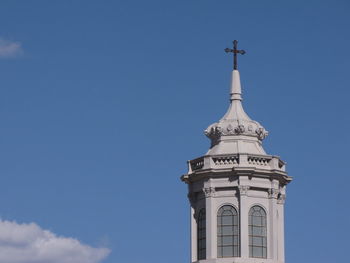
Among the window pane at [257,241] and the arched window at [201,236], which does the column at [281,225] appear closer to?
the window pane at [257,241]

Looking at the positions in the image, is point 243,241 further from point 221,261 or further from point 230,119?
point 230,119

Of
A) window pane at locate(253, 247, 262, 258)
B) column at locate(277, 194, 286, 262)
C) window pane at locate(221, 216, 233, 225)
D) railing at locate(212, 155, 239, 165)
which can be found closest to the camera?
window pane at locate(253, 247, 262, 258)

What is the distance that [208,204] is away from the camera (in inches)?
3110

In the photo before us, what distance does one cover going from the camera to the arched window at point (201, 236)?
3120 inches

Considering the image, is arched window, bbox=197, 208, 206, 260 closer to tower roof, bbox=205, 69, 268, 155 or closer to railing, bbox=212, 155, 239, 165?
railing, bbox=212, 155, 239, 165

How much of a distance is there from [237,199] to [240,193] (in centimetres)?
47

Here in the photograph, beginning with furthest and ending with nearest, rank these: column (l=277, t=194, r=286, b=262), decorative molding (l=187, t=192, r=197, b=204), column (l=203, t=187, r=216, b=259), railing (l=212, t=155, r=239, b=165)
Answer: decorative molding (l=187, t=192, r=197, b=204), railing (l=212, t=155, r=239, b=165), column (l=277, t=194, r=286, b=262), column (l=203, t=187, r=216, b=259)

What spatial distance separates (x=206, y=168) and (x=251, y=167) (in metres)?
2.67

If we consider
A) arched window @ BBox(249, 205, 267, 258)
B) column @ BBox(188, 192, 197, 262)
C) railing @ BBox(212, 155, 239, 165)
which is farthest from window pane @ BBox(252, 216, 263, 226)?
column @ BBox(188, 192, 197, 262)

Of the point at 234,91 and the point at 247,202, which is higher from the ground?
the point at 234,91

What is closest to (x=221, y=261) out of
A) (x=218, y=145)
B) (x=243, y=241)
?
(x=243, y=241)

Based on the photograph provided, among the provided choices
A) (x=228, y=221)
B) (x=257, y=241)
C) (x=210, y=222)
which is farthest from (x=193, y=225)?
(x=257, y=241)

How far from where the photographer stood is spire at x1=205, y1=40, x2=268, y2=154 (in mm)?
79938

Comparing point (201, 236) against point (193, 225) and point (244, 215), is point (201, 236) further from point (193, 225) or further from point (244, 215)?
point (244, 215)
